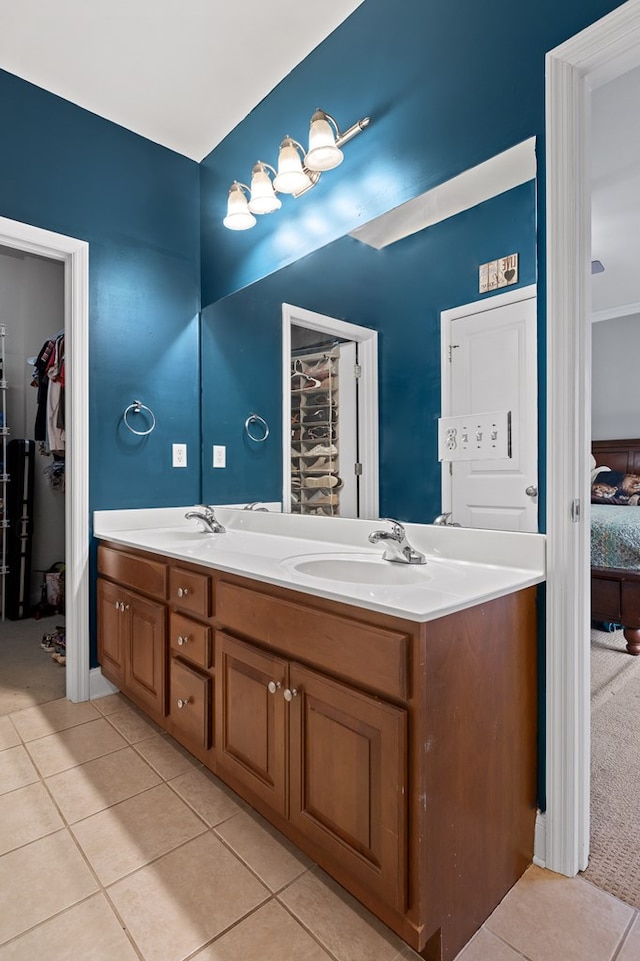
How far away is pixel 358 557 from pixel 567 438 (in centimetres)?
69

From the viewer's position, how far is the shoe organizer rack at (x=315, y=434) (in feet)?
6.36

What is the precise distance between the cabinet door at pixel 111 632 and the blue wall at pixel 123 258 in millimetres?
418

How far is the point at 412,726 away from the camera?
0.97 m

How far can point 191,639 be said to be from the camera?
1.66 meters

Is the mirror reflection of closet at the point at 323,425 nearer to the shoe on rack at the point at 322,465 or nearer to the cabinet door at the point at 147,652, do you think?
the shoe on rack at the point at 322,465

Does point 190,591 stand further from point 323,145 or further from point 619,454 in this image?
point 619,454

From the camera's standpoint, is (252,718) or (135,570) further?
(135,570)

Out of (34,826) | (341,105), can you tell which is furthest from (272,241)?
(34,826)

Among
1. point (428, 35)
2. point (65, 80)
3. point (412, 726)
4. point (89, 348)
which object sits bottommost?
point (412, 726)

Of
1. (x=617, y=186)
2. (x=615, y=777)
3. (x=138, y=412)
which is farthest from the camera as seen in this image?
(x=617, y=186)

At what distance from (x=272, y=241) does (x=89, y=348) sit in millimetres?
955

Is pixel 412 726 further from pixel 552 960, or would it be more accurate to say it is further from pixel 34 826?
pixel 34 826

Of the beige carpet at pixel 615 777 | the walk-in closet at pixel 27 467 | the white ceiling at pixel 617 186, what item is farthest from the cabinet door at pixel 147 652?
the white ceiling at pixel 617 186

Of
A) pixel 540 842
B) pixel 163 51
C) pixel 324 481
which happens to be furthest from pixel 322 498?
pixel 163 51
